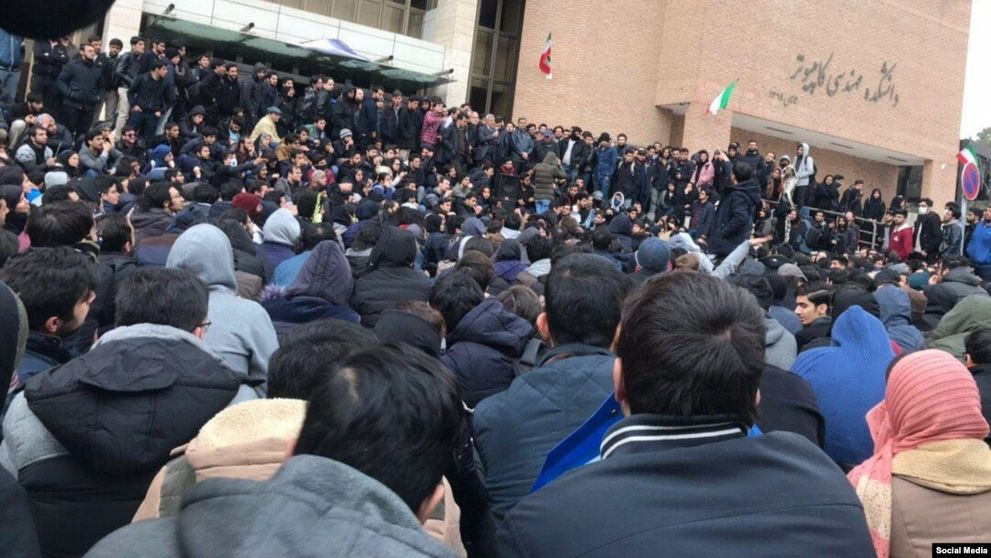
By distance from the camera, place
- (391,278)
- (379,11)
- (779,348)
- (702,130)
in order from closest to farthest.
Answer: (779,348)
(391,278)
(379,11)
(702,130)

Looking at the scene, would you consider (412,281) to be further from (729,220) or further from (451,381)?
(729,220)

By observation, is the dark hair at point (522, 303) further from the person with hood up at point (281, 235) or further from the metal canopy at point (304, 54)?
the metal canopy at point (304, 54)

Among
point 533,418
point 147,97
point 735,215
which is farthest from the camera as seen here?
point 147,97

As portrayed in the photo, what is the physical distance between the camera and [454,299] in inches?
169

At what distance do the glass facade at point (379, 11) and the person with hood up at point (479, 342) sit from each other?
61.0 feet

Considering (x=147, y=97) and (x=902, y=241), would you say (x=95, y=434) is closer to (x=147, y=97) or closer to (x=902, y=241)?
(x=147, y=97)

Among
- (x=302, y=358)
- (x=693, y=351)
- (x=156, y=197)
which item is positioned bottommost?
(x=302, y=358)

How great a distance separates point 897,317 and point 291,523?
18.3 ft

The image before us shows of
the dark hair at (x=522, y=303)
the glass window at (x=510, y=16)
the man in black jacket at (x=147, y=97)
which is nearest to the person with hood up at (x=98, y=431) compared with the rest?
the dark hair at (x=522, y=303)

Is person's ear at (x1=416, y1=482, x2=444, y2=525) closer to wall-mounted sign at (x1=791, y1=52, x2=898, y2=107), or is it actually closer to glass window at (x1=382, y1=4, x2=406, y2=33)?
glass window at (x1=382, y1=4, x2=406, y2=33)

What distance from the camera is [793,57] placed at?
2667cm

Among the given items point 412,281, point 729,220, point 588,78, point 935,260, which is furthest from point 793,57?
point 412,281

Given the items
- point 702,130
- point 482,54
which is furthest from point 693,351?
point 702,130

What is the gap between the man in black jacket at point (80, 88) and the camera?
44.3 ft
